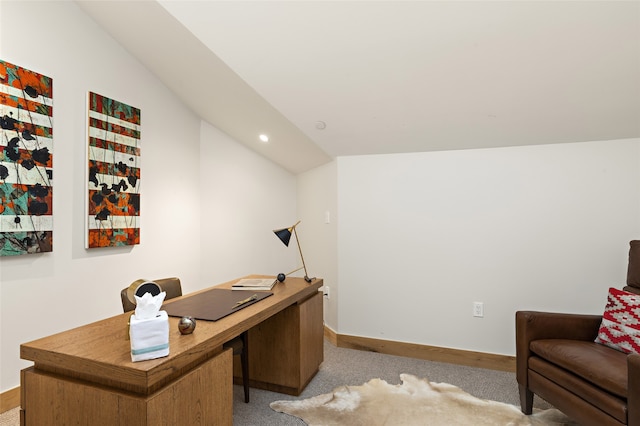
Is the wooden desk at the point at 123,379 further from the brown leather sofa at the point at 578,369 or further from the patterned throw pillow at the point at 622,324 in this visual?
the patterned throw pillow at the point at 622,324

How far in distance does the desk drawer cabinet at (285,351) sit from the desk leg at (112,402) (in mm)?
939

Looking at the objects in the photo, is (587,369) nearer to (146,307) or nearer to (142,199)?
(146,307)

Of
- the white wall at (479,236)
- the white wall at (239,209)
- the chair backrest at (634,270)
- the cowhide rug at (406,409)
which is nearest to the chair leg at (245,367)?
the cowhide rug at (406,409)

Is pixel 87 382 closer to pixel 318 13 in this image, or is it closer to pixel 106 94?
pixel 318 13

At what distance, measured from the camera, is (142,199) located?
309 cm

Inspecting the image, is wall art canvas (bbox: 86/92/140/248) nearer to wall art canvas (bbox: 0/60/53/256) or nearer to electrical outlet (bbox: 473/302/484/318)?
wall art canvas (bbox: 0/60/53/256)

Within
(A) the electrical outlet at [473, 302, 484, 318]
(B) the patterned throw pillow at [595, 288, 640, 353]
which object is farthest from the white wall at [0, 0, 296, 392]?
(B) the patterned throw pillow at [595, 288, 640, 353]

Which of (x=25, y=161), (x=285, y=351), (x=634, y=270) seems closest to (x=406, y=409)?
(x=285, y=351)

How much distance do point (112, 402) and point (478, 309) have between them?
8.44 feet

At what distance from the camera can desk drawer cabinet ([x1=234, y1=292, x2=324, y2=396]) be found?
2.39 meters

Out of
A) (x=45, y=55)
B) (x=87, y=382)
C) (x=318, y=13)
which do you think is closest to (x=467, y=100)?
(x=318, y=13)

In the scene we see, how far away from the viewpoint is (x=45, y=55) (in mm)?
2408

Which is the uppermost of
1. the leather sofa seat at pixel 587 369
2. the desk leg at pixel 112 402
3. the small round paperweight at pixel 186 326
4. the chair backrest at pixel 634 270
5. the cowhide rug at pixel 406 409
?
the chair backrest at pixel 634 270

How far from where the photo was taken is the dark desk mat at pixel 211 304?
1796mm
